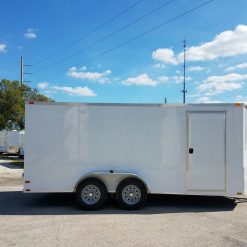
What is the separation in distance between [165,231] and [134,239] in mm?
914

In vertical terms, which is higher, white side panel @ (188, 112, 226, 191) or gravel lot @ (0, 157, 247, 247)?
white side panel @ (188, 112, 226, 191)

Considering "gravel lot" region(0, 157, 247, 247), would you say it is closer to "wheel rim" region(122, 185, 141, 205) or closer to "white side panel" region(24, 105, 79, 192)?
"wheel rim" region(122, 185, 141, 205)

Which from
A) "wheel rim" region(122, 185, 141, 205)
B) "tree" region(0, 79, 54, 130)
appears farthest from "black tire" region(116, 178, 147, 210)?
"tree" region(0, 79, 54, 130)

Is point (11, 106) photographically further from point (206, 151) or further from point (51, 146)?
point (206, 151)

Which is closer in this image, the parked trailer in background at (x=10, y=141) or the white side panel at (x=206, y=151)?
the white side panel at (x=206, y=151)

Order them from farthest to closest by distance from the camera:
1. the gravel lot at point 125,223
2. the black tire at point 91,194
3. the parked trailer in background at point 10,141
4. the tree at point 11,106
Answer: the tree at point 11,106
the parked trailer in background at point 10,141
the black tire at point 91,194
the gravel lot at point 125,223

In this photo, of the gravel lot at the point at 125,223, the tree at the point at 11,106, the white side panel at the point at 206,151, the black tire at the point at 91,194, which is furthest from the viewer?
the tree at the point at 11,106

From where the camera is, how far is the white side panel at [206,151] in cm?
1059

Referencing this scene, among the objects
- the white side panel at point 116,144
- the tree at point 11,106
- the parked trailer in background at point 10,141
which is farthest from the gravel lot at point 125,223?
the tree at point 11,106

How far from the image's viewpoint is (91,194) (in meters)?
10.6

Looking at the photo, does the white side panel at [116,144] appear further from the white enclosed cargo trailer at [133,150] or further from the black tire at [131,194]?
the black tire at [131,194]

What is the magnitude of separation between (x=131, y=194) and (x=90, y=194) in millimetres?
1063

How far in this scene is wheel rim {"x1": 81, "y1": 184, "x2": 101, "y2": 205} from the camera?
1051 centimetres

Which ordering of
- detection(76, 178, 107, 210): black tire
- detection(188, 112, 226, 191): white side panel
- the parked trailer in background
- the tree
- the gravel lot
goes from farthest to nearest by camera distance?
the tree, the parked trailer in background, detection(188, 112, 226, 191): white side panel, detection(76, 178, 107, 210): black tire, the gravel lot
